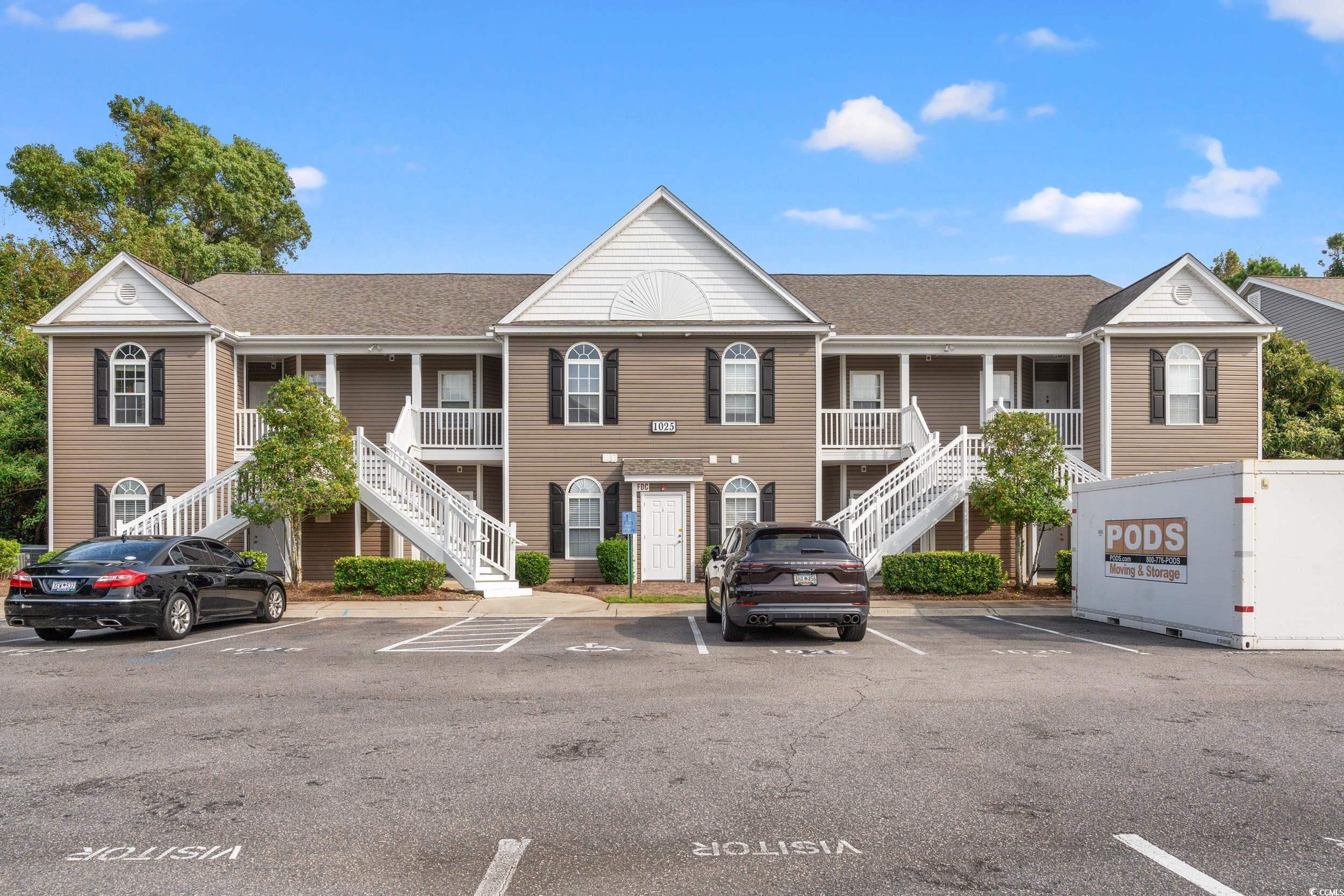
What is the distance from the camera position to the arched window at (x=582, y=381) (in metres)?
23.6

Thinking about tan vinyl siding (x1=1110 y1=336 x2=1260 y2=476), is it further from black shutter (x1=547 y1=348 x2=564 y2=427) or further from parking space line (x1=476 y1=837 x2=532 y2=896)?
parking space line (x1=476 y1=837 x2=532 y2=896)

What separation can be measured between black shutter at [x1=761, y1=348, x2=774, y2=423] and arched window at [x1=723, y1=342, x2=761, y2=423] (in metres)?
0.13

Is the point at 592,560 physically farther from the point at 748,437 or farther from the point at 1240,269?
the point at 1240,269

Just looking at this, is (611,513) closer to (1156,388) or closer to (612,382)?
(612,382)

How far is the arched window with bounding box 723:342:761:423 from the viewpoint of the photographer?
23.5m

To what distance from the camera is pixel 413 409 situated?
77.0 ft

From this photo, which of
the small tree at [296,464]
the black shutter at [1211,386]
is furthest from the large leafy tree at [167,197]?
the black shutter at [1211,386]

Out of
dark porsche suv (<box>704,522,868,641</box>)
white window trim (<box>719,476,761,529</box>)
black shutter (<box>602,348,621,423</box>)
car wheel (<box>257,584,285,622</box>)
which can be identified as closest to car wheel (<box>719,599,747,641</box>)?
dark porsche suv (<box>704,522,868,641</box>)

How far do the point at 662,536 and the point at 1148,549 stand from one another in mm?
11345

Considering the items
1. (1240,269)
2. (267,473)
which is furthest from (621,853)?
(1240,269)

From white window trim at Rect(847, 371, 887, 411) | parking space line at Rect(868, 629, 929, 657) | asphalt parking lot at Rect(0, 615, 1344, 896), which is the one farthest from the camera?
white window trim at Rect(847, 371, 887, 411)

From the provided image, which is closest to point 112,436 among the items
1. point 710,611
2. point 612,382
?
point 612,382

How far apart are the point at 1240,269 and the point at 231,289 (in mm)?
54686

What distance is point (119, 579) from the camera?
12.8 m
